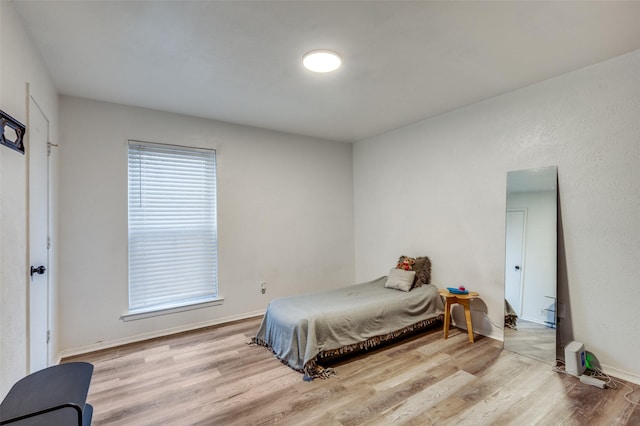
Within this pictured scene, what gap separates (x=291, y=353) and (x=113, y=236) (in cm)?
231

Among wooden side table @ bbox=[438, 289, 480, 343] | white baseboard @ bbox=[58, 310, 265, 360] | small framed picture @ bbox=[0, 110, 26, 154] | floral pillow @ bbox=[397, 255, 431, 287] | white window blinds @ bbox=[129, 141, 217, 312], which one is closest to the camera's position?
small framed picture @ bbox=[0, 110, 26, 154]

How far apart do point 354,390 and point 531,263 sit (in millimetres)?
2110

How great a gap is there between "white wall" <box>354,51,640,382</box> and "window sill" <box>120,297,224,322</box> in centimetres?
256

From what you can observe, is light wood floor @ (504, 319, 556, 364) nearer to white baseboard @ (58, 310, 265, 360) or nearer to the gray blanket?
the gray blanket

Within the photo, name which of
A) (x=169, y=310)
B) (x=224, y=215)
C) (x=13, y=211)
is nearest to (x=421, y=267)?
(x=224, y=215)

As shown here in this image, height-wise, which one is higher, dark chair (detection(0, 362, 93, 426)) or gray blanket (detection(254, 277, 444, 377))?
dark chair (detection(0, 362, 93, 426))

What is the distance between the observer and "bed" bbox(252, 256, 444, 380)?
2680 mm

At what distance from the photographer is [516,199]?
10.2ft

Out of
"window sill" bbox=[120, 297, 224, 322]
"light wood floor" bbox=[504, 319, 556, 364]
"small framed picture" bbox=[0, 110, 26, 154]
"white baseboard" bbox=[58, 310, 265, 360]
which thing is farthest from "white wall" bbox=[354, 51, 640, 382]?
"small framed picture" bbox=[0, 110, 26, 154]

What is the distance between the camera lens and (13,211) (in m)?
1.71

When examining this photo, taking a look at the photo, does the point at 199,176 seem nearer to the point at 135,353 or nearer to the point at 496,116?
the point at 135,353

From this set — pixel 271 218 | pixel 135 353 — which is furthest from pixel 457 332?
pixel 135 353

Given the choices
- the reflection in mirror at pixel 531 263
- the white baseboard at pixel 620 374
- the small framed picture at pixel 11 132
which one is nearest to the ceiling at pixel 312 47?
the small framed picture at pixel 11 132

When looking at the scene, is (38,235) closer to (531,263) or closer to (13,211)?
(13,211)
